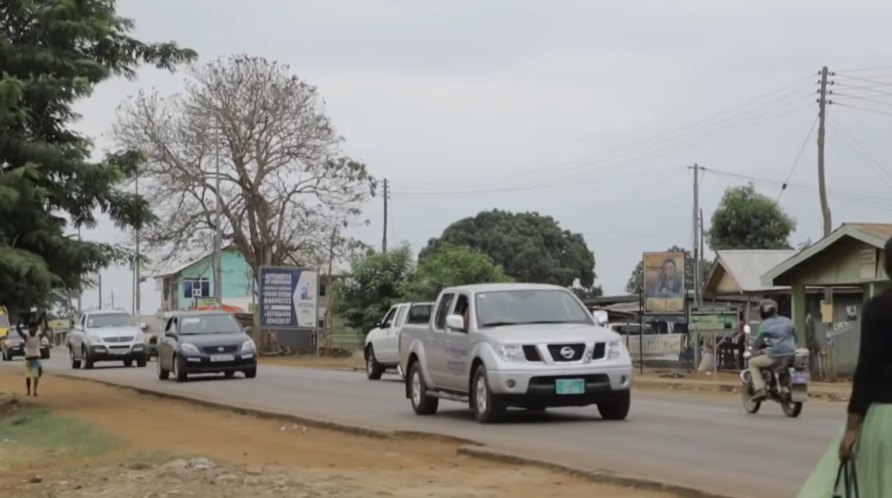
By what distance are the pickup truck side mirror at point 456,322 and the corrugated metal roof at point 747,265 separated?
26.2 metres

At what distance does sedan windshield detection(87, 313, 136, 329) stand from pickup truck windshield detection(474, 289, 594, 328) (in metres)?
27.6

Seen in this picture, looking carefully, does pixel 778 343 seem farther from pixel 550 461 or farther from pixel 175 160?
pixel 175 160

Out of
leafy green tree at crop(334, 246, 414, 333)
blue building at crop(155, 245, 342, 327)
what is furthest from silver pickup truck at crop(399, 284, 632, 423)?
blue building at crop(155, 245, 342, 327)

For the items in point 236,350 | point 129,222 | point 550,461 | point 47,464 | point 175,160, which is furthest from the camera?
point 175,160

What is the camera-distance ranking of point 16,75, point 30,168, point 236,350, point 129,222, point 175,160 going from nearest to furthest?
point 30,168, point 16,75, point 129,222, point 236,350, point 175,160

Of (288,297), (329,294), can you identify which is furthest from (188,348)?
(329,294)

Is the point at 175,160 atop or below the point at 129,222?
atop

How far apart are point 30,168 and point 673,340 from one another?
2360 cm

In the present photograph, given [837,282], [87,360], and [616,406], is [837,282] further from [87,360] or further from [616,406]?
[87,360]

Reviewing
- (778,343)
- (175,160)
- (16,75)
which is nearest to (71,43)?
(16,75)

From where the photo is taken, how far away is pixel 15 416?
2325cm

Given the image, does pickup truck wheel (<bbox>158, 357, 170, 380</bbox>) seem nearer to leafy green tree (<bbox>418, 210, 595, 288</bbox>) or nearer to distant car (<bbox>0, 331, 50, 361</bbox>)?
distant car (<bbox>0, 331, 50, 361</bbox>)

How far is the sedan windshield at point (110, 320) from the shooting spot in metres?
43.7

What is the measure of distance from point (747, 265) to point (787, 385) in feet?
83.9
